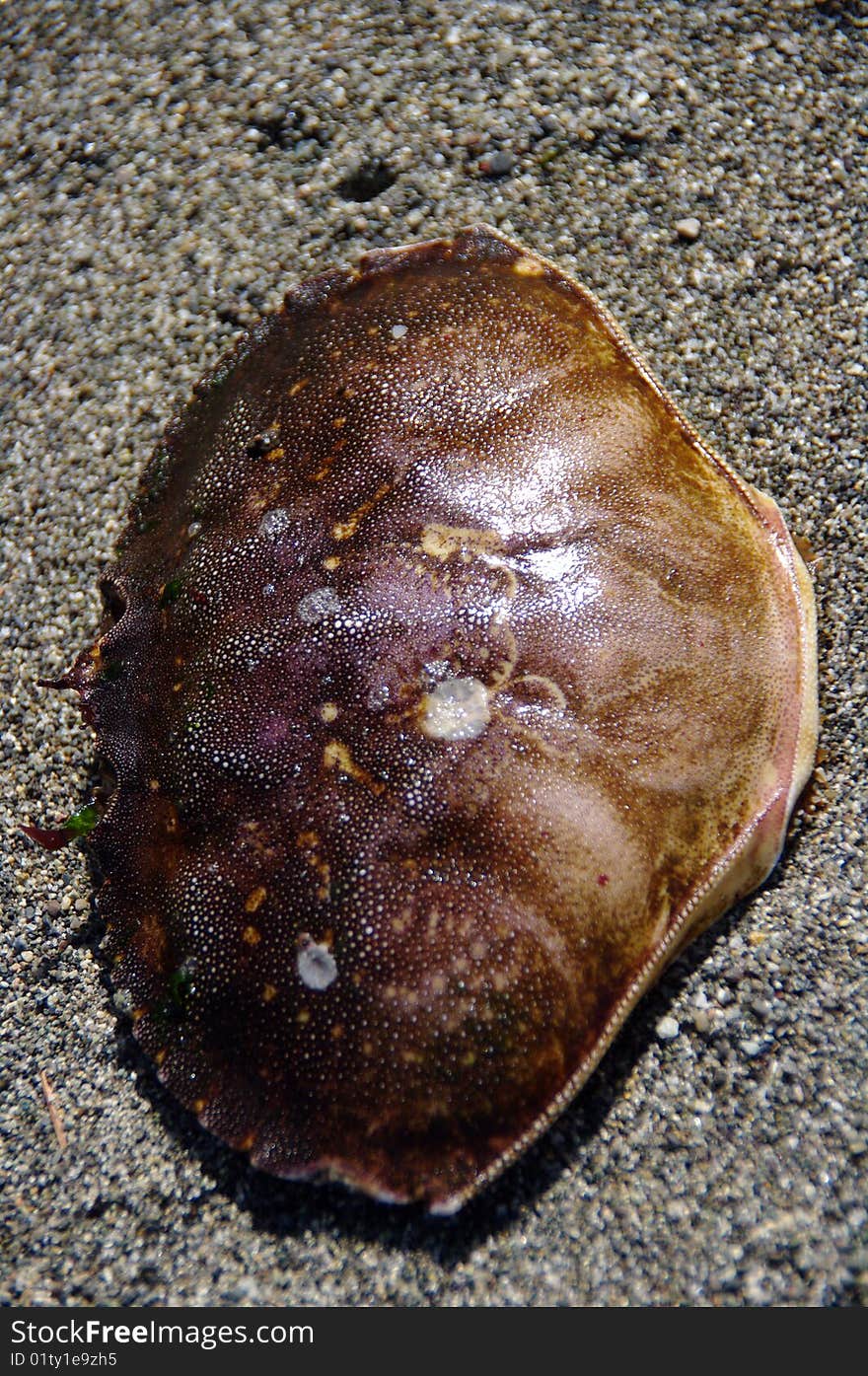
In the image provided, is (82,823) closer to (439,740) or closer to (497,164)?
(439,740)

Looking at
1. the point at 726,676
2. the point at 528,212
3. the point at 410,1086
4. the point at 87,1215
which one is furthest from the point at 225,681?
the point at 528,212

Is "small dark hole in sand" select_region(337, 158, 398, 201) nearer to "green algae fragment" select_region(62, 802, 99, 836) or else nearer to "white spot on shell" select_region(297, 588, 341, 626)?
"white spot on shell" select_region(297, 588, 341, 626)

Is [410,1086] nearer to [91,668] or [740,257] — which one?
[91,668]

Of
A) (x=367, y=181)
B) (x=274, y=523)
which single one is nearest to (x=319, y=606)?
(x=274, y=523)

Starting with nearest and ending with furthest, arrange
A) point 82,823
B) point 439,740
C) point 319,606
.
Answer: point 439,740, point 319,606, point 82,823

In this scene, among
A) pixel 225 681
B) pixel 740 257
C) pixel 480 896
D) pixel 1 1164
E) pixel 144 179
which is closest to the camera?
pixel 480 896

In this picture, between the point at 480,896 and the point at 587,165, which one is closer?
the point at 480,896
